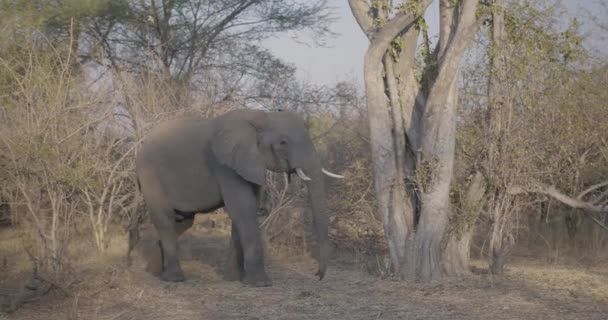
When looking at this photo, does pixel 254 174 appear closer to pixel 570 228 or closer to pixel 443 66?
pixel 443 66

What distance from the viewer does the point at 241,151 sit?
10023mm

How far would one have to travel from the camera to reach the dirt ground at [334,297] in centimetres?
785

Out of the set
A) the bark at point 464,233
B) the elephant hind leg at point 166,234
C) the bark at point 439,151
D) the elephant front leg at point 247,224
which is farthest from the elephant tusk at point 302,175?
the elephant hind leg at point 166,234

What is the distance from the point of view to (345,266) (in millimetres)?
11836

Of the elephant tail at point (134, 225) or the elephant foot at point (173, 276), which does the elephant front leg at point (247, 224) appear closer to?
the elephant foot at point (173, 276)

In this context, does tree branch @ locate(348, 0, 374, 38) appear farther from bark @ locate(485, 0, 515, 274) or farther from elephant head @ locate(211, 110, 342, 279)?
bark @ locate(485, 0, 515, 274)

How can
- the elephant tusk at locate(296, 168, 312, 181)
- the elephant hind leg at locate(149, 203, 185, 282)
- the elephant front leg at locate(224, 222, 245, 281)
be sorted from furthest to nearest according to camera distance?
the elephant hind leg at locate(149, 203, 185, 282) → the elephant front leg at locate(224, 222, 245, 281) → the elephant tusk at locate(296, 168, 312, 181)

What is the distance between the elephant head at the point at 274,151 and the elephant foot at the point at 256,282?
0.74m

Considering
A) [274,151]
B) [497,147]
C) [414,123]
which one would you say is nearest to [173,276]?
[274,151]

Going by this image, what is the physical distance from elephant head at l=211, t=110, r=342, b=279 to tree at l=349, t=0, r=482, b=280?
834mm

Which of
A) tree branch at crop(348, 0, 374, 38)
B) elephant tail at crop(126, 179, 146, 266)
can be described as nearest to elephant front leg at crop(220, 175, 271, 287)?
tree branch at crop(348, 0, 374, 38)

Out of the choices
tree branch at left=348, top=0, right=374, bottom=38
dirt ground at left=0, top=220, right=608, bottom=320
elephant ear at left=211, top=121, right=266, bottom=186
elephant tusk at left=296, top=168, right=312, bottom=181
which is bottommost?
dirt ground at left=0, top=220, right=608, bottom=320

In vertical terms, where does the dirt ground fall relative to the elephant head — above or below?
below

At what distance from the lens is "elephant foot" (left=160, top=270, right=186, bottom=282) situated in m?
10.8
